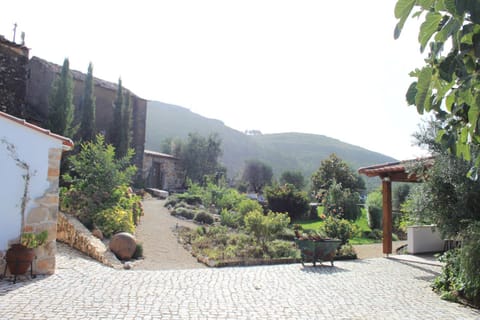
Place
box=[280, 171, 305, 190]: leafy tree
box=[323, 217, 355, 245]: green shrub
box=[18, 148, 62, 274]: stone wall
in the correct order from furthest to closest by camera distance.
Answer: box=[280, 171, 305, 190]: leafy tree
box=[323, 217, 355, 245]: green shrub
box=[18, 148, 62, 274]: stone wall

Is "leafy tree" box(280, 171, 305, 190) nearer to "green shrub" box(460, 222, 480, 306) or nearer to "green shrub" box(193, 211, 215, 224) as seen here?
"green shrub" box(193, 211, 215, 224)

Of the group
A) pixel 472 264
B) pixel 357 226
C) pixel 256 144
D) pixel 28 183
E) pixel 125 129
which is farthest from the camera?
pixel 256 144

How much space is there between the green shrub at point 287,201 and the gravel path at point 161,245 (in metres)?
6.40

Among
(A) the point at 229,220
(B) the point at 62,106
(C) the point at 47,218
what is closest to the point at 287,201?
(A) the point at 229,220

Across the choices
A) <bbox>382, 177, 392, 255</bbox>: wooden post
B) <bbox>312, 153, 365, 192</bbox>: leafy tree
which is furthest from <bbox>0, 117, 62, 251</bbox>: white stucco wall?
<bbox>312, 153, 365, 192</bbox>: leafy tree

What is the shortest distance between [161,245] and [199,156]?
23789 mm

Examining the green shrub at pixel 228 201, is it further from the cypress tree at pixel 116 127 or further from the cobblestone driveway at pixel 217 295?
the cobblestone driveway at pixel 217 295

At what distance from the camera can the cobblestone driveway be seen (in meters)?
5.07

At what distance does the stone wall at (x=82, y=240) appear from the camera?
8.70 metres

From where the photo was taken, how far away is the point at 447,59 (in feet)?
7.34

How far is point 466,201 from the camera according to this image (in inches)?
295

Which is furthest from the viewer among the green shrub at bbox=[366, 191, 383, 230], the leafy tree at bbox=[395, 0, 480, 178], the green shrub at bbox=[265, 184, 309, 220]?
the green shrub at bbox=[265, 184, 309, 220]

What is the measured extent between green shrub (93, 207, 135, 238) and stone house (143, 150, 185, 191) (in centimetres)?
1844

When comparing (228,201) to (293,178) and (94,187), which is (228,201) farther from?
(293,178)
